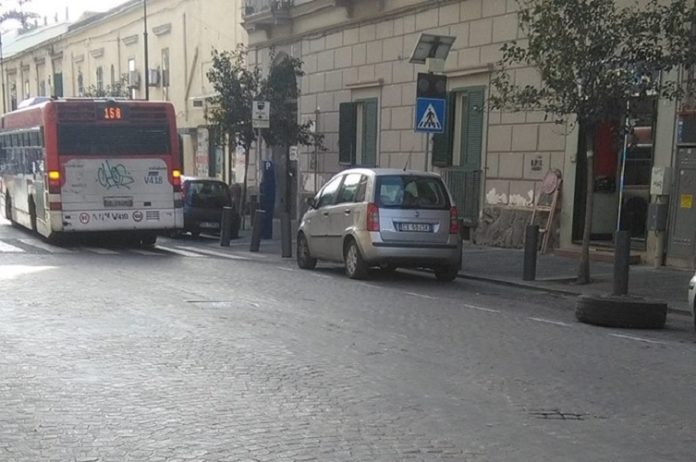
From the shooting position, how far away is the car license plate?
496 inches

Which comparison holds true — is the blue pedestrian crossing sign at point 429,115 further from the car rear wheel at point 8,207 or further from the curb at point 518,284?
the car rear wheel at point 8,207

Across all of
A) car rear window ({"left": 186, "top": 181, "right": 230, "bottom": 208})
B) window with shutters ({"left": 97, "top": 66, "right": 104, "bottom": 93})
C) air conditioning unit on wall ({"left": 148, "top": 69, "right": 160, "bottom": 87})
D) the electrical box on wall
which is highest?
window with shutters ({"left": 97, "top": 66, "right": 104, "bottom": 93})

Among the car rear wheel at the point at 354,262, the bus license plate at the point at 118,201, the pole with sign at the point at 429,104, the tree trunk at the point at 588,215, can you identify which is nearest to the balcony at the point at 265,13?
the bus license plate at the point at 118,201

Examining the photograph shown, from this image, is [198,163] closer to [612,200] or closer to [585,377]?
[612,200]

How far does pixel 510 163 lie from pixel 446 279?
17.6ft

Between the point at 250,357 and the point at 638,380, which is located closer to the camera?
the point at 638,380

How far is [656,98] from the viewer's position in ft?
44.6

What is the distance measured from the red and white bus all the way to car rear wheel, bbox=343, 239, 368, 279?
5.77 m

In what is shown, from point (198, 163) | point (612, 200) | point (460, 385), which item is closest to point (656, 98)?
point (612, 200)

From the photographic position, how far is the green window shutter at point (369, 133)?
22.5 m

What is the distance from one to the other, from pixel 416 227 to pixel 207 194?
1059 centimetres

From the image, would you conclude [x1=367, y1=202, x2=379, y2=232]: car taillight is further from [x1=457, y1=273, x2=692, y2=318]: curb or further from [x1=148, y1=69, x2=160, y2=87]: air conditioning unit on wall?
[x1=148, y1=69, x2=160, y2=87]: air conditioning unit on wall

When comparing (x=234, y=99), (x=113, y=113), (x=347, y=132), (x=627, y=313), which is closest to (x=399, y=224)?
(x=627, y=313)

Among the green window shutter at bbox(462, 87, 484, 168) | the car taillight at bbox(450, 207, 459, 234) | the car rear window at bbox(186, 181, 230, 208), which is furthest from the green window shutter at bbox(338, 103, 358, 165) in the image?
the car taillight at bbox(450, 207, 459, 234)
